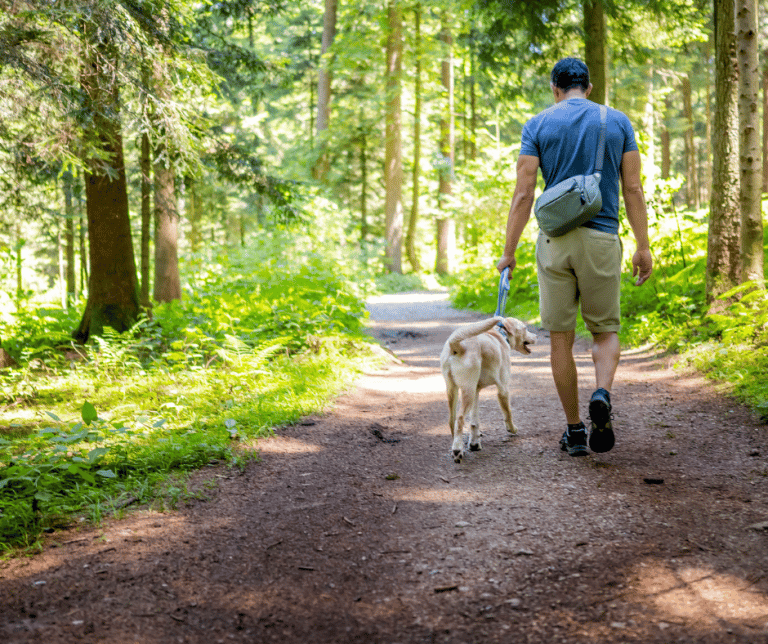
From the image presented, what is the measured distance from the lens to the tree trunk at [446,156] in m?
25.3

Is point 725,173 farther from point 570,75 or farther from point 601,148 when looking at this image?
point 601,148

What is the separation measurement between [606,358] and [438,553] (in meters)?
1.90

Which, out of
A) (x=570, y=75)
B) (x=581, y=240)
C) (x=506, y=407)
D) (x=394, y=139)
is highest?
(x=394, y=139)

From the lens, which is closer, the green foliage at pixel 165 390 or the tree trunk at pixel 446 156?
the green foliage at pixel 165 390

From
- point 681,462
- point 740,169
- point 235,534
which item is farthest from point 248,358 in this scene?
point 740,169

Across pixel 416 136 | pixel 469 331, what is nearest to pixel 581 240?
pixel 469 331

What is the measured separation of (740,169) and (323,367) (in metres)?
5.21

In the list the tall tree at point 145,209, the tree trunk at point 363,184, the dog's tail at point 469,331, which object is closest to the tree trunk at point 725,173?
the dog's tail at point 469,331

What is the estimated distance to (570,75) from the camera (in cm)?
410

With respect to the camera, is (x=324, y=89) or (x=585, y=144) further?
(x=324, y=89)

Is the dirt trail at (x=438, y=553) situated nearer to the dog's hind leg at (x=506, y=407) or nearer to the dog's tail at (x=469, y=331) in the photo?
the dog's hind leg at (x=506, y=407)

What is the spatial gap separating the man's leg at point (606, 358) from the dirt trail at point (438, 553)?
1.70 ft

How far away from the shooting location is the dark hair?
13.4 ft

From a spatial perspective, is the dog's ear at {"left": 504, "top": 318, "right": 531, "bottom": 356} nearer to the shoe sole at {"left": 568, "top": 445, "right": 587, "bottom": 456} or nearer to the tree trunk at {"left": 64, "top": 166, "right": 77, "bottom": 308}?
the shoe sole at {"left": 568, "top": 445, "right": 587, "bottom": 456}
